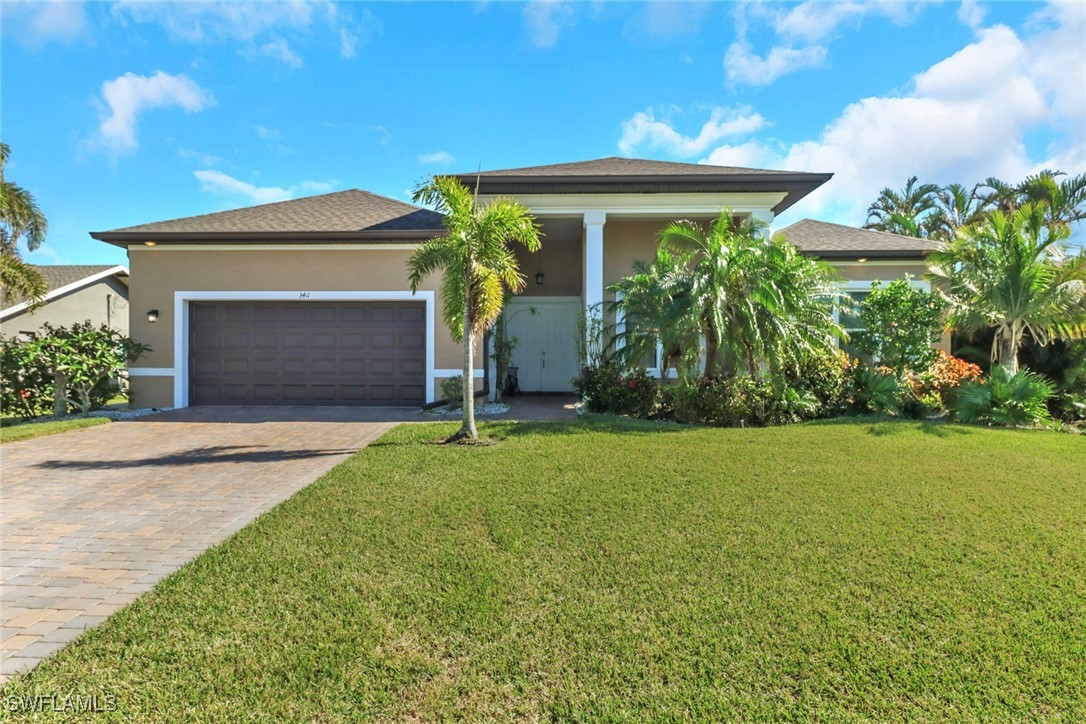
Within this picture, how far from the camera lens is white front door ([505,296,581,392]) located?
1448 centimetres

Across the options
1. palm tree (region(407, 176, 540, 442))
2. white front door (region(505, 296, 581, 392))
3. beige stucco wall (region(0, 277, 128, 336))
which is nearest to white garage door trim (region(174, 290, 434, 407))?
white front door (region(505, 296, 581, 392))

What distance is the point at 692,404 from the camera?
29.0ft

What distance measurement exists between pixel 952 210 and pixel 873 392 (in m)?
19.3

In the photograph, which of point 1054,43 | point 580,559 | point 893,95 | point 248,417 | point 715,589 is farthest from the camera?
point 893,95

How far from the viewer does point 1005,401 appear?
8656 millimetres

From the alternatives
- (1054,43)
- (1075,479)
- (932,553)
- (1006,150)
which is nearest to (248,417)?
(932,553)

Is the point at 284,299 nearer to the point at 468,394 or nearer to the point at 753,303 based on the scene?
the point at 468,394

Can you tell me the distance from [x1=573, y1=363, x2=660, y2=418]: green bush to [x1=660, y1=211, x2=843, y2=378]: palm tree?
3.92ft

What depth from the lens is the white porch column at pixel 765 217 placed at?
10.7 metres

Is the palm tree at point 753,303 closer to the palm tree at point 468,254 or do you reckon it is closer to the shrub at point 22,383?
the palm tree at point 468,254

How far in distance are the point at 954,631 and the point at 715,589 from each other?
126 cm

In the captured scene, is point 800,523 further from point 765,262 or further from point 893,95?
point 893,95

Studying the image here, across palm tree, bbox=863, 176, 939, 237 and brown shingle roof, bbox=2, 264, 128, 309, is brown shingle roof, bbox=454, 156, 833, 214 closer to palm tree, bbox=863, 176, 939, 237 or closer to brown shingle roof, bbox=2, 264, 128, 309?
palm tree, bbox=863, 176, 939, 237

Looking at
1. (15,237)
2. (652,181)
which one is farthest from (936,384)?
(15,237)
